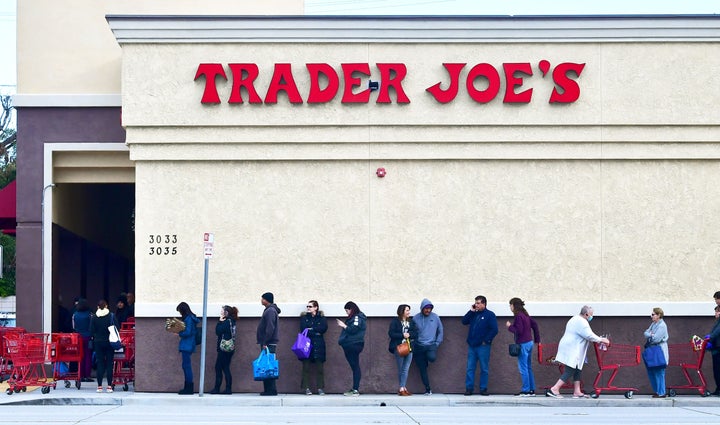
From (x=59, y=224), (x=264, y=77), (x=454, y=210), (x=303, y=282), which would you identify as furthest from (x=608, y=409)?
(x=59, y=224)

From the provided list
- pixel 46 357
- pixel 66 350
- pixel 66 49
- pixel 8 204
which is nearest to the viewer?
pixel 46 357

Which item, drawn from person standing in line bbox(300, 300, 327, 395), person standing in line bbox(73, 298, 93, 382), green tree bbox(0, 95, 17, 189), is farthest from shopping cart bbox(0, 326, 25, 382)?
green tree bbox(0, 95, 17, 189)

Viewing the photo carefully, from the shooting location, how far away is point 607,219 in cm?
2273

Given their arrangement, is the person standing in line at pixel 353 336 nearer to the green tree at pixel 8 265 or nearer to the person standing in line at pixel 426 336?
the person standing in line at pixel 426 336

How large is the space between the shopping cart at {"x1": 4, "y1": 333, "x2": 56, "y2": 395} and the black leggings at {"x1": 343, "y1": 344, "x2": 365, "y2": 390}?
5.62m

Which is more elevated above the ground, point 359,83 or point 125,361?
point 359,83

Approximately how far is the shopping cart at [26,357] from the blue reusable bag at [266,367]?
3.95 metres

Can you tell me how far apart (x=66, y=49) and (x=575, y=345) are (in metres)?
12.7

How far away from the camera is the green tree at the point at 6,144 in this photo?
65500mm

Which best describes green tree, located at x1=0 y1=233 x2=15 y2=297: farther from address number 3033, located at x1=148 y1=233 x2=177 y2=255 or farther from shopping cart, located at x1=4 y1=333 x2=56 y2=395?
address number 3033, located at x1=148 y1=233 x2=177 y2=255

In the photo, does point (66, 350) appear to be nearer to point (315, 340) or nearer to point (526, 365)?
point (315, 340)

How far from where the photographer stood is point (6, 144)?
68.7 metres

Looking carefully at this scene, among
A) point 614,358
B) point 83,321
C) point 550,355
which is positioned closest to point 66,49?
point 83,321

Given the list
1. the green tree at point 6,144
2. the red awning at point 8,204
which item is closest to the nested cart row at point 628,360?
the red awning at point 8,204
